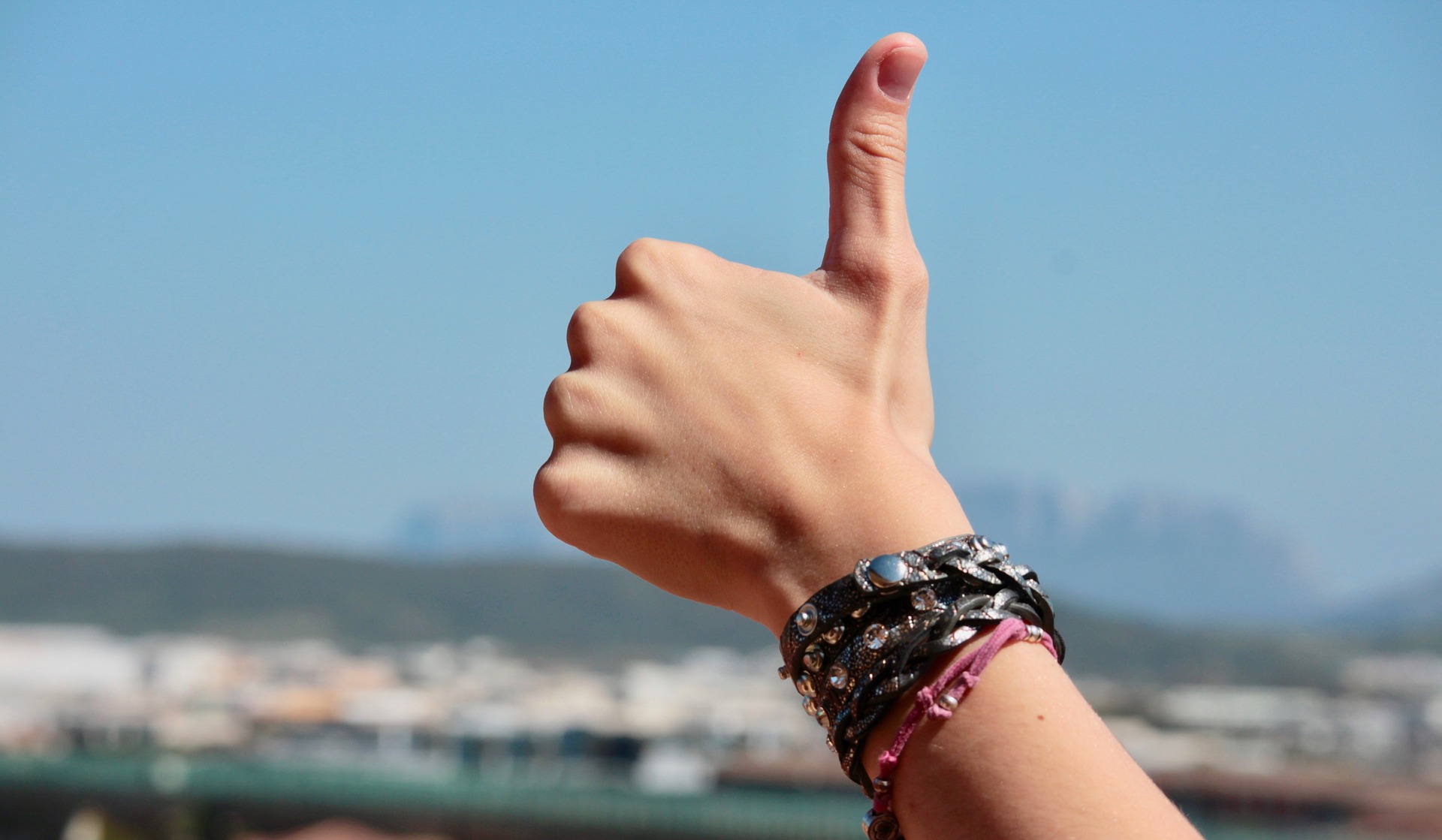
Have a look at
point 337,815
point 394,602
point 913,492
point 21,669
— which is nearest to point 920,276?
point 913,492

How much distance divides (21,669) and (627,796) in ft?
195

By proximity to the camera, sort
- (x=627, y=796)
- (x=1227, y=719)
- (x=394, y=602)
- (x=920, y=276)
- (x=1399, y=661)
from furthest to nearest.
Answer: (x=394, y=602)
(x=1399, y=661)
(x=1227, y=719)
(x=627, y=796)
(x=920, y=276)

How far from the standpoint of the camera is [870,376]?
3.84 ft

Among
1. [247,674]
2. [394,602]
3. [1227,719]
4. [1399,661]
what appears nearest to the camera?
[1227,719]

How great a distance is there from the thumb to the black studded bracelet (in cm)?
29

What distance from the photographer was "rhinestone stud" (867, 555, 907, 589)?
105 cm

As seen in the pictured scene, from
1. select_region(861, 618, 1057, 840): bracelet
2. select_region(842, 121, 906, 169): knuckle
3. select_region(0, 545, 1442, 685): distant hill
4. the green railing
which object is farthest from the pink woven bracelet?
select_region(0, 545, 1442, 685): distant hill

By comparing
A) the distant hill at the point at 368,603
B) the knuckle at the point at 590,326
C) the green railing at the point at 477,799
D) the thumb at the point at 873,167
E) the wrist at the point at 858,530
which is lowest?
the wrist at the point at 858,530

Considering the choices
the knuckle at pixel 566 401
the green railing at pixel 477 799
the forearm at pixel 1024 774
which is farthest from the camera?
the green railing at pixel 477 799

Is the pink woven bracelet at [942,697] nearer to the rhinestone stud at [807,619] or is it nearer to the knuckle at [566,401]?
the rhinestone stud at [807,619]

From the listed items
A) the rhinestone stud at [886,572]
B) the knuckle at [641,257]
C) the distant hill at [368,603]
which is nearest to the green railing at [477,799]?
the knuckle at [641,257]

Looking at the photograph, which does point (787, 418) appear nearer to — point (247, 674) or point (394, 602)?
point (247, 674)

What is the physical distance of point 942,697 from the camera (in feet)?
3.36

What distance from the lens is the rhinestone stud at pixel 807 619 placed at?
1082mm
